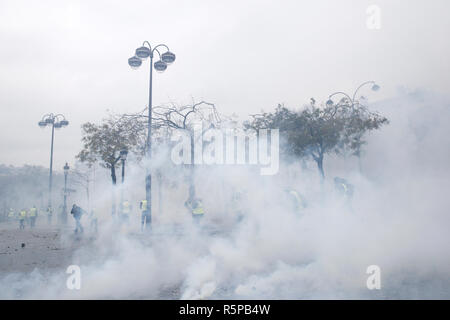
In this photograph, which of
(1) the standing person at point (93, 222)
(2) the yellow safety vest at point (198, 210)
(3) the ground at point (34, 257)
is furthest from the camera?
(1) the standing person at point (93, 222)

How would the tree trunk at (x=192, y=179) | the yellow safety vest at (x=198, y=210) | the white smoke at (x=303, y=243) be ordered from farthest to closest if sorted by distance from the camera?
the tree trunk at (x=192, y=179), the yellow safety vest at (x=198, y=210), the white smoke at (x=303, y=243)

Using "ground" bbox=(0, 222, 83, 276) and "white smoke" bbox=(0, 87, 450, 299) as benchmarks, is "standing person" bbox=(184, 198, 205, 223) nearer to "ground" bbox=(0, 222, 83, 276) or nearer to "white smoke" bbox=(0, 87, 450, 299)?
"white smoke" bbox=(0, 87, 450, 299)

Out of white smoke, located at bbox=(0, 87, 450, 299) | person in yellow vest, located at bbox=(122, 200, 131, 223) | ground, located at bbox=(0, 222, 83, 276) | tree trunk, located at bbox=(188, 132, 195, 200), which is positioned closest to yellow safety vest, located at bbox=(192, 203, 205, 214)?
white smoke, located at bbox=(0, 87, 450, 299)

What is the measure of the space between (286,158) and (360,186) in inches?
109

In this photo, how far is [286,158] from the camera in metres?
12.9

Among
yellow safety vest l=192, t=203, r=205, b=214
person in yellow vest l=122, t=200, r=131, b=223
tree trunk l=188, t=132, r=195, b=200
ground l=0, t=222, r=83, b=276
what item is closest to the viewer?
ground l=0, t=222, r=83, b=276

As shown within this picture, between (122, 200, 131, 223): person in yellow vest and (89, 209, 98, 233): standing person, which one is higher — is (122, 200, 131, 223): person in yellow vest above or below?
above

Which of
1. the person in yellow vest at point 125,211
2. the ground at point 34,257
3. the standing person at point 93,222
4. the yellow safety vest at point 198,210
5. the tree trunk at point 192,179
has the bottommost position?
the ground at point 34,257

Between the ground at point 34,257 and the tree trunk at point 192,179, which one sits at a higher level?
the tree trunk at point 192,179

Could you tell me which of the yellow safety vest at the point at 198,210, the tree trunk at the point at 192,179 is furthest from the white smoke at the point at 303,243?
the yellow safety vest at the point at 198,210

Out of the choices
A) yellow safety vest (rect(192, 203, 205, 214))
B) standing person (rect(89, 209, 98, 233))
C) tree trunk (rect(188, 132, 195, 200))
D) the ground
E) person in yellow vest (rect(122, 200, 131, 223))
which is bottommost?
the ground

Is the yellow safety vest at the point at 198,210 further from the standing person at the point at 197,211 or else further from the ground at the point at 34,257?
the ground at the point at 34,257
